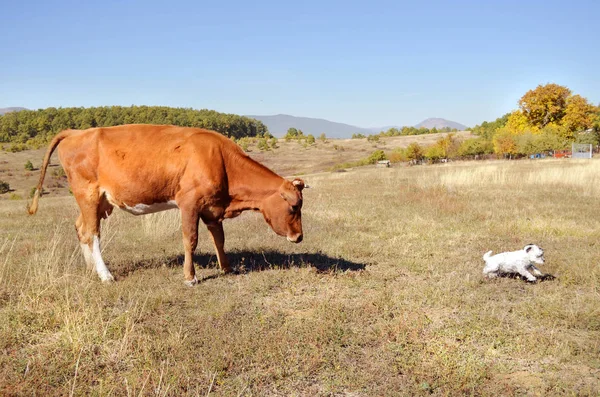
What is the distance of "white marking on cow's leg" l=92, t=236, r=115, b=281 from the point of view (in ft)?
22.4

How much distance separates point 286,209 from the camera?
22.9ft

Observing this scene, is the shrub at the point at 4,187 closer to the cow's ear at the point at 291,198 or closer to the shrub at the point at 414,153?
the shrub at the point at 414,153

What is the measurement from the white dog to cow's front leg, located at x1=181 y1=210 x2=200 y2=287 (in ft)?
15.0

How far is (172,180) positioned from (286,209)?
1.82 metres

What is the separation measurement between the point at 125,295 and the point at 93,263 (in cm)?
138

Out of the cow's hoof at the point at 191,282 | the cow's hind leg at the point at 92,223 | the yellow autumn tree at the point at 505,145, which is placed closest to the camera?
the cow's hoof at the point at 191,282

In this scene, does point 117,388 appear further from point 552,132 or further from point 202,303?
point 552,132

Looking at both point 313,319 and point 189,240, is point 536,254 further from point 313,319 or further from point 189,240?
point 189,240

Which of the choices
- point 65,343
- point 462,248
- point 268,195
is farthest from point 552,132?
point 65,343

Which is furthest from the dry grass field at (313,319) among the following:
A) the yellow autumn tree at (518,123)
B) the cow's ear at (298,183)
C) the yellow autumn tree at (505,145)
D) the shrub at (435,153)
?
the yellow autumn tree at (518,123)

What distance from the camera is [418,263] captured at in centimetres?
775

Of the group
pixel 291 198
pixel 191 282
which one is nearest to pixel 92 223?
pixel 191 282

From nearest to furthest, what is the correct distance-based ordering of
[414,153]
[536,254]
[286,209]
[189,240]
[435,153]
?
[536,254] → [189,240] → [286,209] → [435,153] → [414,153]

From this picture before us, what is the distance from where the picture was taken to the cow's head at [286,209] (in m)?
6.93
